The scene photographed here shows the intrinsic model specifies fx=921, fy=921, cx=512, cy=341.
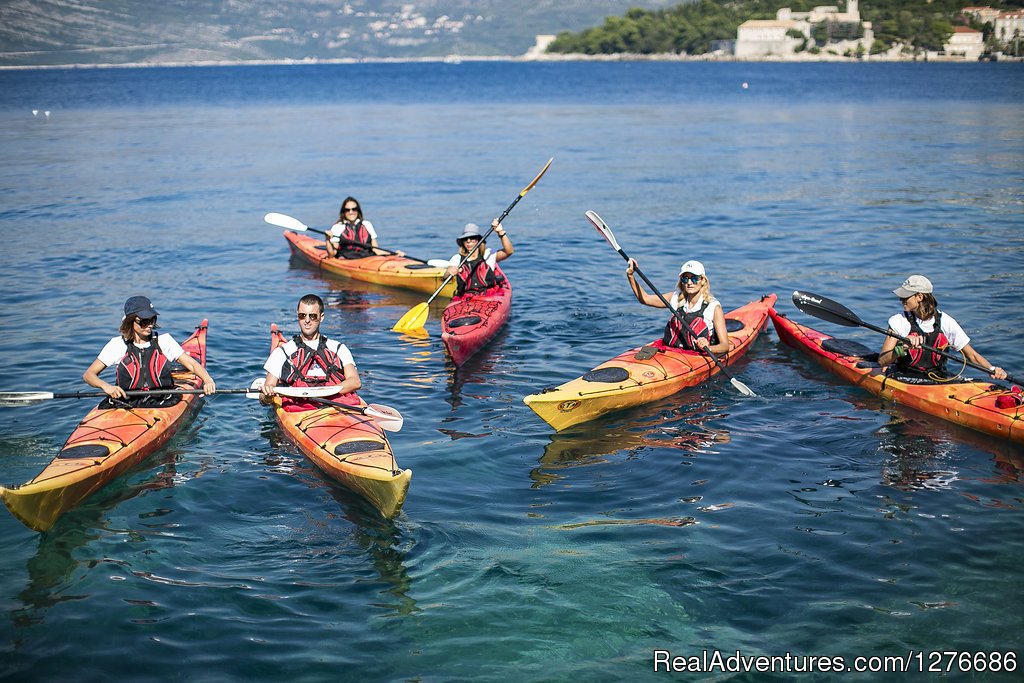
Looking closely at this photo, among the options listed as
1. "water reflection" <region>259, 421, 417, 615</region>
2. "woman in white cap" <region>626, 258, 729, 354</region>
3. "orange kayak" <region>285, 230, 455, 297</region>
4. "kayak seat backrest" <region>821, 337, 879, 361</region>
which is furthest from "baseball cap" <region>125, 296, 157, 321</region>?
"kayak seat backrest" <region>821, 337, 879, 361</region>

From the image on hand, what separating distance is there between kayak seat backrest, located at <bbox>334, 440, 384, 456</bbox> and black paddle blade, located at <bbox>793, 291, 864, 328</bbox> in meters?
5.82

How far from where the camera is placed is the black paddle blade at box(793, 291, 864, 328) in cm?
1141

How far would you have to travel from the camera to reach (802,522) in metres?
8.36

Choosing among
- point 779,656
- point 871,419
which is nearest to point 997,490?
point 871,419

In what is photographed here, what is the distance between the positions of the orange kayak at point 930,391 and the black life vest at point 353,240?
858 centimetres

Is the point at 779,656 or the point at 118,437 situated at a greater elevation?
the point at 118,437

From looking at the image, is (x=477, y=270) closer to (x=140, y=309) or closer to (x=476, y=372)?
(x=476, y=372)

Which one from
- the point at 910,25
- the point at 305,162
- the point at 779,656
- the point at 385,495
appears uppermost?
the point at 910,25

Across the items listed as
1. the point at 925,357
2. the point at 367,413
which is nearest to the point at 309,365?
the point at 367,413

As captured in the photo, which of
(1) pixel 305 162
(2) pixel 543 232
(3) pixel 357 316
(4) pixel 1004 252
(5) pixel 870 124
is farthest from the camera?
(5) pixel 870 124

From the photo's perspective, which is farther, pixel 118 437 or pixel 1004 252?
pixel 1004 252

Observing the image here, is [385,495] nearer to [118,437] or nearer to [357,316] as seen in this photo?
[118,437]

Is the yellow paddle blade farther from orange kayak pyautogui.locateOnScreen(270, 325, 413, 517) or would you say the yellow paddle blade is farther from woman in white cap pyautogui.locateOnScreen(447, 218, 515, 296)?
orange kayak pyautogui.locateOnScreen(270, 325, 413, 517)

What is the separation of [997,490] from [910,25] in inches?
5386
